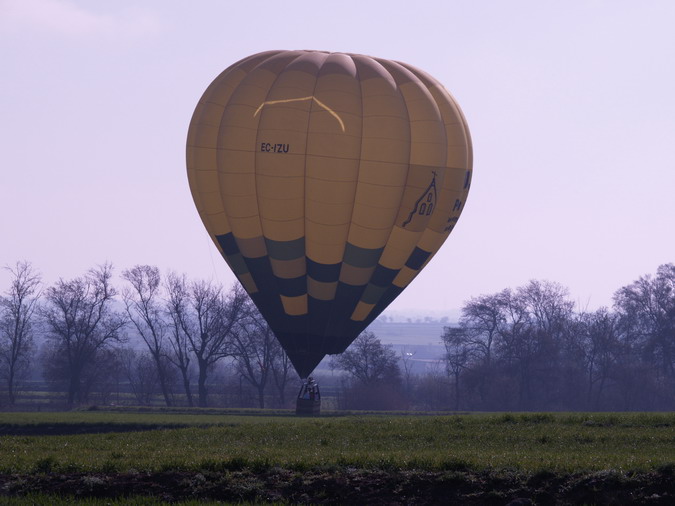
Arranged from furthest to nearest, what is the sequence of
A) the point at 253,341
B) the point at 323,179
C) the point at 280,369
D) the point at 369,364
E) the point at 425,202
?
the point at 280,369
the point at 369,364
the point at 253,341
the point at 425,202
the point at 323,179

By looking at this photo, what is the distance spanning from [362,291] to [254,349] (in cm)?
4513

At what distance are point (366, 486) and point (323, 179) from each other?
74.6 ft

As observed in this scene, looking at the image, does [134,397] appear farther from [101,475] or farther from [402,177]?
[101,475]

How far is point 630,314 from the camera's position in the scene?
89688 millimetres

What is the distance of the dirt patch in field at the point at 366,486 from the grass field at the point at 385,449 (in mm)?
169

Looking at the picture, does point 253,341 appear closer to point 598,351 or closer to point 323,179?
point 598,351

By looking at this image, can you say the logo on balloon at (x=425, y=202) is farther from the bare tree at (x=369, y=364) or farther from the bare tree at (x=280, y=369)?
the bare tree at (x=369, y=364)

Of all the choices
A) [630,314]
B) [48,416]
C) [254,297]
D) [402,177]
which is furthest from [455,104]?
[630,314]

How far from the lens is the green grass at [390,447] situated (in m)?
18.0

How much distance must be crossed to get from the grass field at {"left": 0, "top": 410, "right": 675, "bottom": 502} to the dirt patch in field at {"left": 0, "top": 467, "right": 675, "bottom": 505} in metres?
0.17

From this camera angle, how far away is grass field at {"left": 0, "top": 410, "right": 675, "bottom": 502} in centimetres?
1747

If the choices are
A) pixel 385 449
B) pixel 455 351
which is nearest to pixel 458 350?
pixel 455 351

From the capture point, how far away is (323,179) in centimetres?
3797

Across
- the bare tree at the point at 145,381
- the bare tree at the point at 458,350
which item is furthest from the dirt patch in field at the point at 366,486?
the bare tree at the point at 145,381
